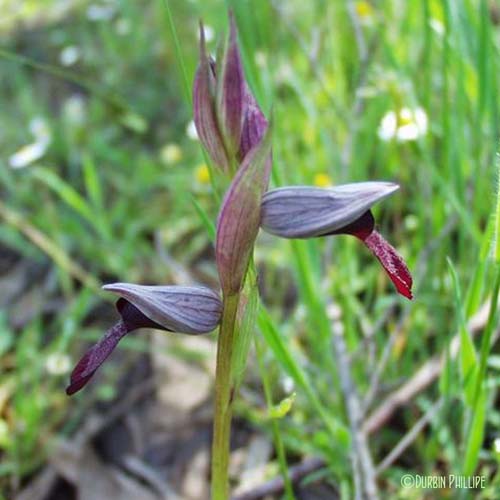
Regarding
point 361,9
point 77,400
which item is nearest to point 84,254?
point 77,400

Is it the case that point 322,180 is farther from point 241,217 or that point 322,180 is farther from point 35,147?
point 241,217

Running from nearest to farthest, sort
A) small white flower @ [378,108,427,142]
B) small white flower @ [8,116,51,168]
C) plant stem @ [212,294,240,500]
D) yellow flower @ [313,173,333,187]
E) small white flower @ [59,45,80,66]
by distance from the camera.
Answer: plant stem @ [212,294,240,500]
small white flower @ [378,108,427,142]
yellow flower @ [313,173,333,187]
small white flower @ [8,116,51,168]
small white flower @ [59,45,80,66]

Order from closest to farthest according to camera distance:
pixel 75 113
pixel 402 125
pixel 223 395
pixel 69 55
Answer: pixel 223 395 → pixel 402 125 → pixel 75 113 → pixel 69 55

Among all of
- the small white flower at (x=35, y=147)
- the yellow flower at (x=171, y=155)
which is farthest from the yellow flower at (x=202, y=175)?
the small white flower at (x=35, y=147)

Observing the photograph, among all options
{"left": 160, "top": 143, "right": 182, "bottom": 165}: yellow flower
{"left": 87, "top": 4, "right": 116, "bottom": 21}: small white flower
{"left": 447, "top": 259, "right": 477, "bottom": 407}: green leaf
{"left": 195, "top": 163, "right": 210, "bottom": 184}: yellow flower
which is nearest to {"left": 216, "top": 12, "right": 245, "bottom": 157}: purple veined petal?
{"left": 447, "top": 259, "right": 477, "bottom": 407}: green leaf

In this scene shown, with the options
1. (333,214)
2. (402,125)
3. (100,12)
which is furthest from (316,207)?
(100,12)

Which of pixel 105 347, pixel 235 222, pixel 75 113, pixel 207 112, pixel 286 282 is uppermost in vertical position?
pixel 207 112

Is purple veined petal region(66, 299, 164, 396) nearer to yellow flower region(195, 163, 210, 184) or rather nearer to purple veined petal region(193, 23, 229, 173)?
purple veined petal region(193, 23, 229, 173)

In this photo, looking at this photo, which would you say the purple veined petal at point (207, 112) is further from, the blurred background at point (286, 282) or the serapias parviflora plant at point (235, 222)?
the blurred background at point (286, 282)
